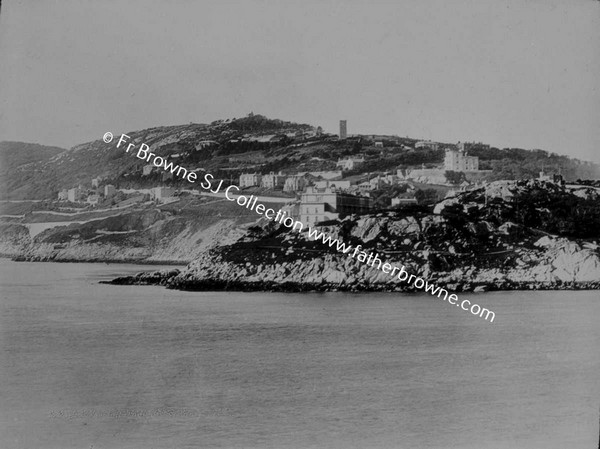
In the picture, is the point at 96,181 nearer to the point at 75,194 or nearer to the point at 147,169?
the point at 75,194

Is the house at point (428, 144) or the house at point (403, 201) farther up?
the house at point (428, 144)

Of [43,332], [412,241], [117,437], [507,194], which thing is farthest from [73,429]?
[507,194]

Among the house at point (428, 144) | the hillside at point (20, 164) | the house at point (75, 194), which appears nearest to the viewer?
the hillside at point (20, 164)

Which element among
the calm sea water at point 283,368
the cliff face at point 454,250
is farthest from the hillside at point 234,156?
the calm sea water at point 283,368

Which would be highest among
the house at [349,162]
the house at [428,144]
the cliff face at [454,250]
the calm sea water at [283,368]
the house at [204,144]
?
the house at [428,144]

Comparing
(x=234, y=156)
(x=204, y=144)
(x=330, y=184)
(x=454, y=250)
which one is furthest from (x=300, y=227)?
(x=454, y=250)

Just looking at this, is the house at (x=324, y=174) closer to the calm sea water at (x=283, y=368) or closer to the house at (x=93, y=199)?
the calm sea water at (x=283, y=368)

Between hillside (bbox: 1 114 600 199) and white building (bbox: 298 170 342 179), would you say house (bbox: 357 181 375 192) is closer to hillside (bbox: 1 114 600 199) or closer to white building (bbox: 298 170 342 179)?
hillside (bbox: 1 114 600 199)

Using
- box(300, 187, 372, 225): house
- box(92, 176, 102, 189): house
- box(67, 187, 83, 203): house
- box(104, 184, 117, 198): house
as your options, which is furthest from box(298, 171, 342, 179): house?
box(67, 187, 83, 203): house
